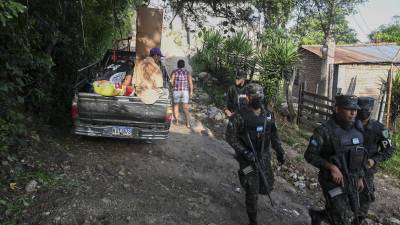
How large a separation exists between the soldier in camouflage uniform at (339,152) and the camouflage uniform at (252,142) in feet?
2.11

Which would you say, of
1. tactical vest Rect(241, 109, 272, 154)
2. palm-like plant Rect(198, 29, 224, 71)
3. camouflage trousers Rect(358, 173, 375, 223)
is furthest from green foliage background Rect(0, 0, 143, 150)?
palm-like plant Rect(198, 29, 224, 71)

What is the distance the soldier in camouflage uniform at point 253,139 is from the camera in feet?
15.6

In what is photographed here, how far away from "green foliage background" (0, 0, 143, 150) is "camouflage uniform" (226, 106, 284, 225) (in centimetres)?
241

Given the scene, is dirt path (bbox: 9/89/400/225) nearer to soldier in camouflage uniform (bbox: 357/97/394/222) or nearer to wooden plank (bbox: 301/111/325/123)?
soldier in camouflage uniform (bbox: 357/97/394/222)

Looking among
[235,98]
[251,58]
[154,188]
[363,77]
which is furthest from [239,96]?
[363,77]

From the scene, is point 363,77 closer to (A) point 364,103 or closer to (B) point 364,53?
(B) point 364,53

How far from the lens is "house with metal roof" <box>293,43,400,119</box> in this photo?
19.1 m

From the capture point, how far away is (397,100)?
11930mm

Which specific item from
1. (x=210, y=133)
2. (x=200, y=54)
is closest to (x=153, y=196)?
(x=210, y=133)

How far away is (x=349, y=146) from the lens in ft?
13.5

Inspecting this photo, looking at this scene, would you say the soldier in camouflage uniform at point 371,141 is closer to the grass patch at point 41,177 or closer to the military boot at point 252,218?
the military boot at point 252,218

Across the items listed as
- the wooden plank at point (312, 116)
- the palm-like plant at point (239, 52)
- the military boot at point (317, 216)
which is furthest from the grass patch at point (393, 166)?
the palm-like plant at point (239, 52)

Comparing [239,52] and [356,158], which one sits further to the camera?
[239,52]

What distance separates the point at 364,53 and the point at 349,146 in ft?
59.7
